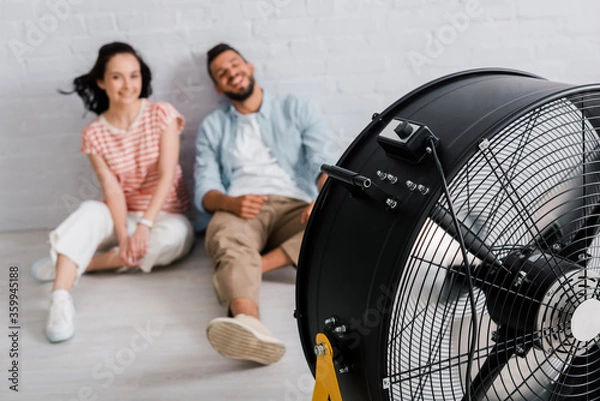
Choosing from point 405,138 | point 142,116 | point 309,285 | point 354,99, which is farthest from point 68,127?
point 405,138

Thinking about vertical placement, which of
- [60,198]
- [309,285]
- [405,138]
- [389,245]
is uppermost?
[405,138]

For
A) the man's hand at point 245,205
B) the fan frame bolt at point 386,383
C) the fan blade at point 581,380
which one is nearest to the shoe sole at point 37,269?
the man's hand at point 245,205

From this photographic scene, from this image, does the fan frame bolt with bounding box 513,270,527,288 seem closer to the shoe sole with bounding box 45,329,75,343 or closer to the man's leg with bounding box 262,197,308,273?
the man's leg with bounding box 262,197,308,273

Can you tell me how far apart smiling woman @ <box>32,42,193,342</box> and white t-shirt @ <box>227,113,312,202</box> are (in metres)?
0.23

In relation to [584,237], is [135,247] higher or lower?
lower

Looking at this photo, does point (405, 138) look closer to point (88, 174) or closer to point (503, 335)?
point (503, 335)

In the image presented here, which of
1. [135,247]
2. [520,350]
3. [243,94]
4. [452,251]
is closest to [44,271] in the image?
[135,247]

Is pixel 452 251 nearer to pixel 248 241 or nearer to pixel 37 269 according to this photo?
pixel 248 241

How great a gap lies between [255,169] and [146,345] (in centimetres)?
83

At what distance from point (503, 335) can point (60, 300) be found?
1565 mm

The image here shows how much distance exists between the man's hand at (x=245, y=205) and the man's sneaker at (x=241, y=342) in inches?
25.9

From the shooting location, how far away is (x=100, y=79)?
2697 mm

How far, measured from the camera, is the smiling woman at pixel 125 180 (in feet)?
8.53

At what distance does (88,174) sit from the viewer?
298cm
